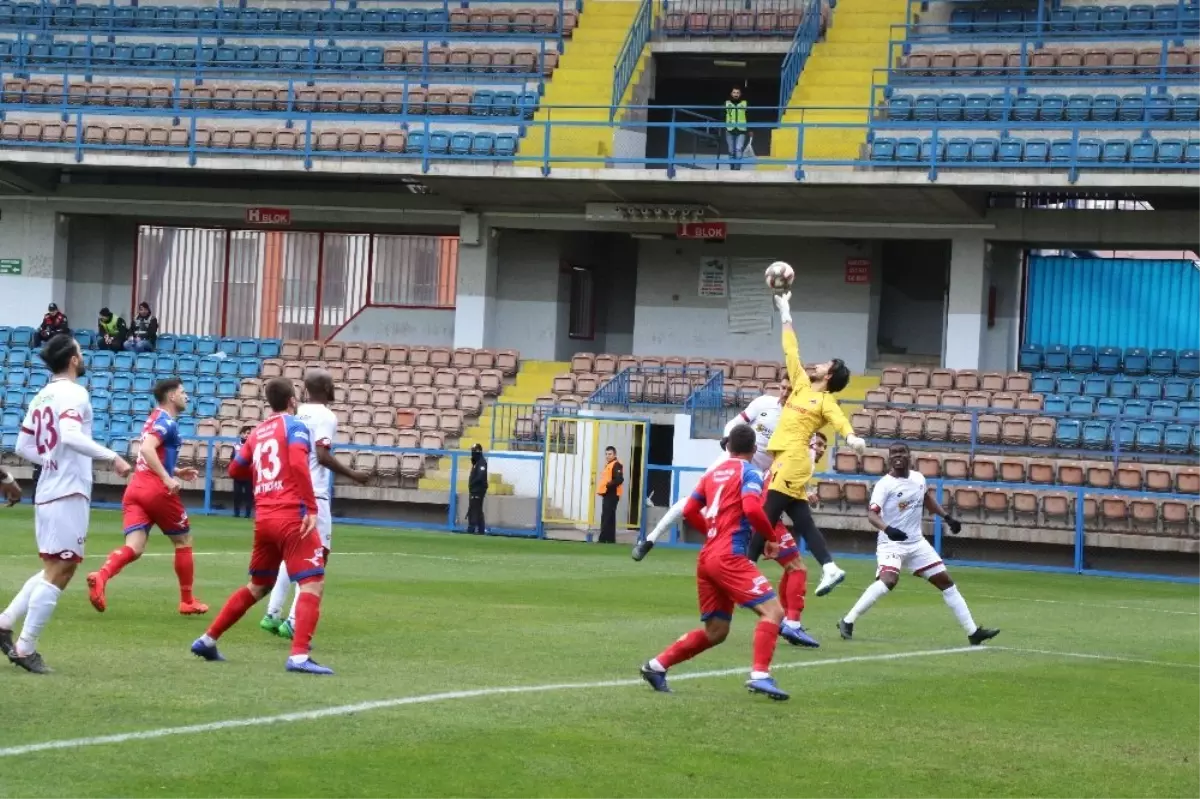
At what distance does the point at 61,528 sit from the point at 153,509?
452 cm

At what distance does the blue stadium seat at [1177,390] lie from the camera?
32.4 metres

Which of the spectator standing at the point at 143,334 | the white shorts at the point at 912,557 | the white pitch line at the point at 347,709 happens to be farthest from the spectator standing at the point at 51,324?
the white pitch line at the point at 347,709

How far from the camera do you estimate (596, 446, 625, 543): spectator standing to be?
101ft

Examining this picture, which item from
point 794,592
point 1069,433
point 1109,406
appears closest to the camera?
point 794,592

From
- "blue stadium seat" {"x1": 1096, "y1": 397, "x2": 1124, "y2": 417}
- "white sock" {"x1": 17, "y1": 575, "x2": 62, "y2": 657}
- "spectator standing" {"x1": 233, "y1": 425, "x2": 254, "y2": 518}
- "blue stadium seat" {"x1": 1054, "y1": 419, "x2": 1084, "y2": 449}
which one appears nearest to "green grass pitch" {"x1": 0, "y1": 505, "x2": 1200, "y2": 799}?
"white sock" {"x1": 17, "y1": 575, "x2": 62, "y2": 657}

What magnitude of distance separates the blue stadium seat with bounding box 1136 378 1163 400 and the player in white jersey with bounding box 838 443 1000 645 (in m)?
18.1

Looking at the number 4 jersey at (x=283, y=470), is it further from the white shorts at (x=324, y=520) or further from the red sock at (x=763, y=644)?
the red sock at (x=763, y=644)

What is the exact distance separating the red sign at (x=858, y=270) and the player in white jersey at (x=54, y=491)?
29.1m

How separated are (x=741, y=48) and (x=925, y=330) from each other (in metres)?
7.29

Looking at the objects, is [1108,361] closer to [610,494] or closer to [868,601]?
[610,494]

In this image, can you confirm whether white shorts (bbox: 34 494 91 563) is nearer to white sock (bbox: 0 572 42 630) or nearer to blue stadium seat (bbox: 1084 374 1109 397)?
white sock (bbox: 0 572 42 630)

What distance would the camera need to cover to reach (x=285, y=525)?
A: 1130cm

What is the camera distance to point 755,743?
946 cm

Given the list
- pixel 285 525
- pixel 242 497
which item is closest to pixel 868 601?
pixel 285 525
